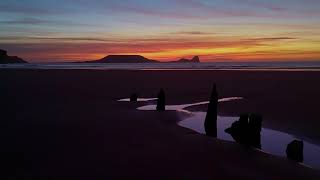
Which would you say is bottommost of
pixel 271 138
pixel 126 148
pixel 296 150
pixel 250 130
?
pixel 271 138

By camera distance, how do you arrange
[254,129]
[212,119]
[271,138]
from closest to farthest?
[254,129]
[212,119]
[271,138]

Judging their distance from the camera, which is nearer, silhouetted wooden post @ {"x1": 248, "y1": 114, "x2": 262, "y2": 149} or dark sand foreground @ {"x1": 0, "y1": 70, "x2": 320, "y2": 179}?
dark sand foreground @ {"x1": 0, "y1": 70, "x2": 320, "y2": 179}

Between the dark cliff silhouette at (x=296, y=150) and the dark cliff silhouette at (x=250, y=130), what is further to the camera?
the dark cliff silhouette at (x=250, y=130)

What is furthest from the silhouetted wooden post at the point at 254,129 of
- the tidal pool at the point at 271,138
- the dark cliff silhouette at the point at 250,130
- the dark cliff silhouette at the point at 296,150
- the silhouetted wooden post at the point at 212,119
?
the silhouetted wooden post at the point at 212,119

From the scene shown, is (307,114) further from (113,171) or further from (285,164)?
(113,171)

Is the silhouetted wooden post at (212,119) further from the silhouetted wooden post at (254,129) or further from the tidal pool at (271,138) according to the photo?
the silhouetted wooden post at (254,129)

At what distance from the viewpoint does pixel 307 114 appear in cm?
2088

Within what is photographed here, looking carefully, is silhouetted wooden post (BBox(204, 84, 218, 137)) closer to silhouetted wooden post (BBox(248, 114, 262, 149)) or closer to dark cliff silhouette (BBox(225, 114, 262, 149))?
dark cliff silhouette (BBox(225, 114, 262, 149))

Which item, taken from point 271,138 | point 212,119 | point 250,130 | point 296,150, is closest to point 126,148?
point 250,130

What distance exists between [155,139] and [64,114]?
7.34m

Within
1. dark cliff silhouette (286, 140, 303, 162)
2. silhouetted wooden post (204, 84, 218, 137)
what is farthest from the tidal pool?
silhouetted wooden post (204, 84, 218, 137)

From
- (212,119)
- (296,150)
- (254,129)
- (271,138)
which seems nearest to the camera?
(296,150)

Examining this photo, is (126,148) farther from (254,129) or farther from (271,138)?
(271,138)

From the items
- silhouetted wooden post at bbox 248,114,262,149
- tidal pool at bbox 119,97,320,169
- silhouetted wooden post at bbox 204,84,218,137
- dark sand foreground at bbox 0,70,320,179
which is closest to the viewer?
dark sand foreground at bbox 0,70,320,179
